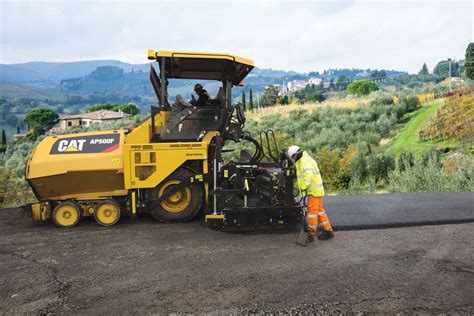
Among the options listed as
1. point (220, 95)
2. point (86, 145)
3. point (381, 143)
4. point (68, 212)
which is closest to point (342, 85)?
point (381, 143)

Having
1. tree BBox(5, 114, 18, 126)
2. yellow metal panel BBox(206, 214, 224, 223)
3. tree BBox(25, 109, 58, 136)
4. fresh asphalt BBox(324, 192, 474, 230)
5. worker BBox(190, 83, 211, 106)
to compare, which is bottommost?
fresh asphalt BBox(324, 192, 474, 230)

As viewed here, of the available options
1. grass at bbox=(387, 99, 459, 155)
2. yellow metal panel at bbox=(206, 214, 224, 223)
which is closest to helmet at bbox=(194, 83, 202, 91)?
yellow metal panel at bbox=(206, 214, 224, 223)

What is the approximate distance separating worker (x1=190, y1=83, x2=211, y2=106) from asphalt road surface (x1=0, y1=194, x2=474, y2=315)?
1837 millimetres

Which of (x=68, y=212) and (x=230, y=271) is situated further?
(x=68, y=212)

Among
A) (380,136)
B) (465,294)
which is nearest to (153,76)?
(465,294)

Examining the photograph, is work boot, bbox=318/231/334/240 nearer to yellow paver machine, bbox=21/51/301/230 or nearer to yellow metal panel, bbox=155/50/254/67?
yellow paver machine, bbox=21/51/301/230

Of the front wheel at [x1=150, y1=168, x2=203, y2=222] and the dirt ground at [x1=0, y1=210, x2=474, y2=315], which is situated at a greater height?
the front wheel at [x1=150, y1=168, x2=203, y2=222]

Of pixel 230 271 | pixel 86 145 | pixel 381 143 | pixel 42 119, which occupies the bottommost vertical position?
pixel 230 271

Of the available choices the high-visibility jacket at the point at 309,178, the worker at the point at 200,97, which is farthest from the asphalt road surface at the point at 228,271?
the worker at the point at 200,97

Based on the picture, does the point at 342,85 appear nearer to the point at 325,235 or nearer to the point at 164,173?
the point at 164,173

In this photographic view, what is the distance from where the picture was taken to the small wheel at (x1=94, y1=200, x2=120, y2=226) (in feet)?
19.6

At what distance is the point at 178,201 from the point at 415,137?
13024 millimetres

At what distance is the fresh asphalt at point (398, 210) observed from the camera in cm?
595

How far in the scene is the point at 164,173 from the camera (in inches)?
233
